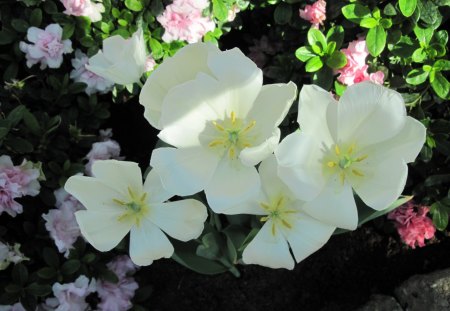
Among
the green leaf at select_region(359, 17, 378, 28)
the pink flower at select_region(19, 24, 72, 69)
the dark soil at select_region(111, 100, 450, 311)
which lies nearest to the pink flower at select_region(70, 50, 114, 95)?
the pink flower at select_region(19, 24, 72, 69)

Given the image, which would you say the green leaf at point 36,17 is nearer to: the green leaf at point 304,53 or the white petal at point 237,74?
the green leaf at point 304,53

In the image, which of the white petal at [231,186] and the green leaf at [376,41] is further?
the green leaf at [376,41]

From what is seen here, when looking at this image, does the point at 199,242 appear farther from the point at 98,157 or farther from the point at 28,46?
the point at 28,46

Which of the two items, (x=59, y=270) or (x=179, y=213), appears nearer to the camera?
(x=179, y=213)

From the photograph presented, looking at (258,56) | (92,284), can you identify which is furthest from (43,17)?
(92,284)

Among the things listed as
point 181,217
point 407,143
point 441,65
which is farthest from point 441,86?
point 181,217

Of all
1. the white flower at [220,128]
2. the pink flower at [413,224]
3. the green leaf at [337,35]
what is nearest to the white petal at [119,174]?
the white flower at [220,128]

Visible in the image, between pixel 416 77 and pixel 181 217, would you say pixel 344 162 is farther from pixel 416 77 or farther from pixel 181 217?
pixel 416 77
